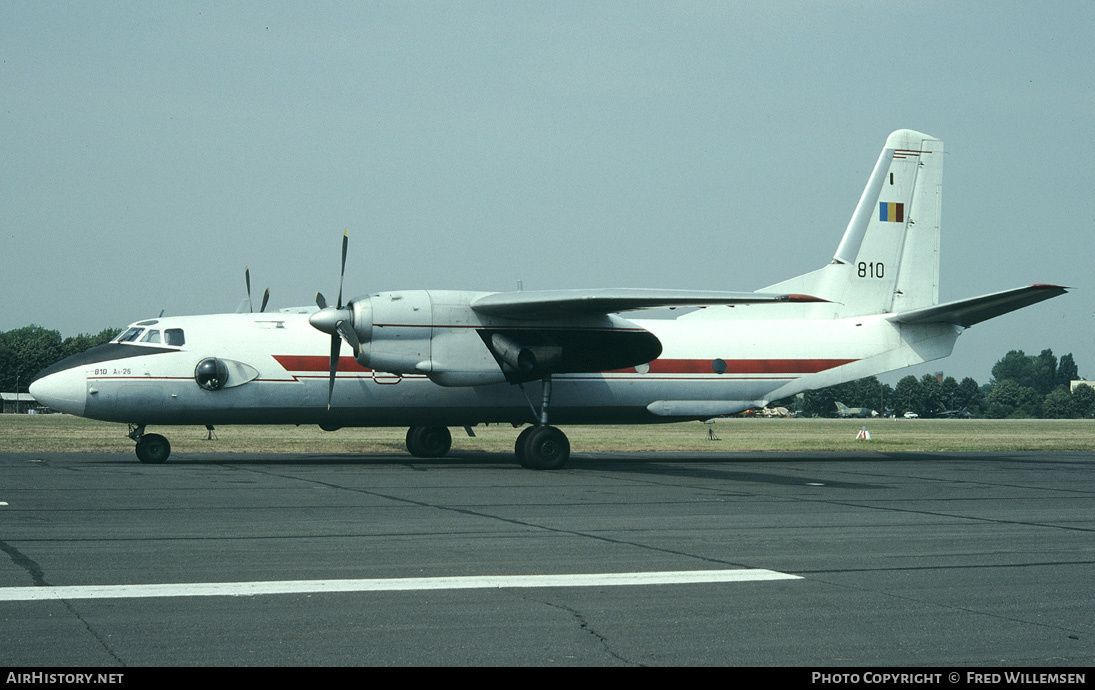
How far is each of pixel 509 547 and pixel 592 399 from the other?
14.8m

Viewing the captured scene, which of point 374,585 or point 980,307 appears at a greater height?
point 980,307

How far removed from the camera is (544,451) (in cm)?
2280

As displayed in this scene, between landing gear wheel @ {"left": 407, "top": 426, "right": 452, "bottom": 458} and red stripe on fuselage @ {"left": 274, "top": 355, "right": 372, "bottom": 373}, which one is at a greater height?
red stripe on fuselage @ {"left": 274, "top": 355, "right": 372, "bottom": 373}

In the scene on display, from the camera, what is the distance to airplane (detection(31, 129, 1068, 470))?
22.0 meters

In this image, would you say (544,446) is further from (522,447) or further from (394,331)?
(394,331)

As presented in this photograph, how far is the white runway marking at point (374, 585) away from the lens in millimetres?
7922

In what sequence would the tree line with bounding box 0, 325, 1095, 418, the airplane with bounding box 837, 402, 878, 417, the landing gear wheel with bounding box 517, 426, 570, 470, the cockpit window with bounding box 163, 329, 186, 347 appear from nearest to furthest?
the landing gear wheel with bounding box 517, 426, 570, 470
the cockpit window with bounding box 163, 329, 186, 347
the tree line with bounding box 0, 325, 1095, 418
the airplane with bounding box 837, 402, 878, 417

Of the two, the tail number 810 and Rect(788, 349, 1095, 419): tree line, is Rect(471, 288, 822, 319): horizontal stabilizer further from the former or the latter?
Rect(788, 349, 1095, 419): tree line

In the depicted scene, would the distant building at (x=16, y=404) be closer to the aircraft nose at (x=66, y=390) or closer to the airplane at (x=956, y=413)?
the aircraft nose at (x=66, y=390)

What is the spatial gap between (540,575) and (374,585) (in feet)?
4.85

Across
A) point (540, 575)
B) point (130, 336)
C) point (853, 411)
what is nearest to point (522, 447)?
point (130, 336)

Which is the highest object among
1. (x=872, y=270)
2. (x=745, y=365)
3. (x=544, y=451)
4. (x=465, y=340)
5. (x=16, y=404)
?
(x=872, y=270)

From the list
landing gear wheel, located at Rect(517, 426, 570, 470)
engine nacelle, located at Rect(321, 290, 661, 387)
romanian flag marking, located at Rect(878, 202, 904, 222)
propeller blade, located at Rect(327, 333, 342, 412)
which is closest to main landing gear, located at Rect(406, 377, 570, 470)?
landing gear wheel, located at Rect(517, 426, 570, 470)

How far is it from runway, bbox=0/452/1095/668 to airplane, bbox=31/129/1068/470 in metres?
4.87
